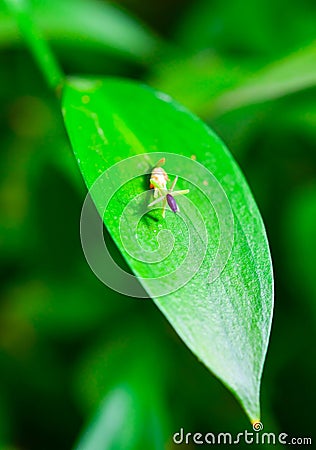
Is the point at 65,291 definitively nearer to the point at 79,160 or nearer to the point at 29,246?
the point at 29,246

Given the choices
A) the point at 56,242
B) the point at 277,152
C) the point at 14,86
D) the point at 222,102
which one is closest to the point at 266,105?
the point at 222,102

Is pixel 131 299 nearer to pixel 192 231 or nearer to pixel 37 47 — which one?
pixel 37 47

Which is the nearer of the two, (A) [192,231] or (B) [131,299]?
(A) [192,231]

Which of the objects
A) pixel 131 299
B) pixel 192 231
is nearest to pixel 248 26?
pixel 131 299

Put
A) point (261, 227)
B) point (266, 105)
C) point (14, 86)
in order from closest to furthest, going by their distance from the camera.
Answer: point (261, 227)
point (266, 105)
point (14, 86)

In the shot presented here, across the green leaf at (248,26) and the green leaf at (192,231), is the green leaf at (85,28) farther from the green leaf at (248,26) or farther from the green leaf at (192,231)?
the green leaf at (192,231)

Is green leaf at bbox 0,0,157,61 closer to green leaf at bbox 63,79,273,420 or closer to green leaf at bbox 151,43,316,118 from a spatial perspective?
green leaf at bbox 151,43,316,118
